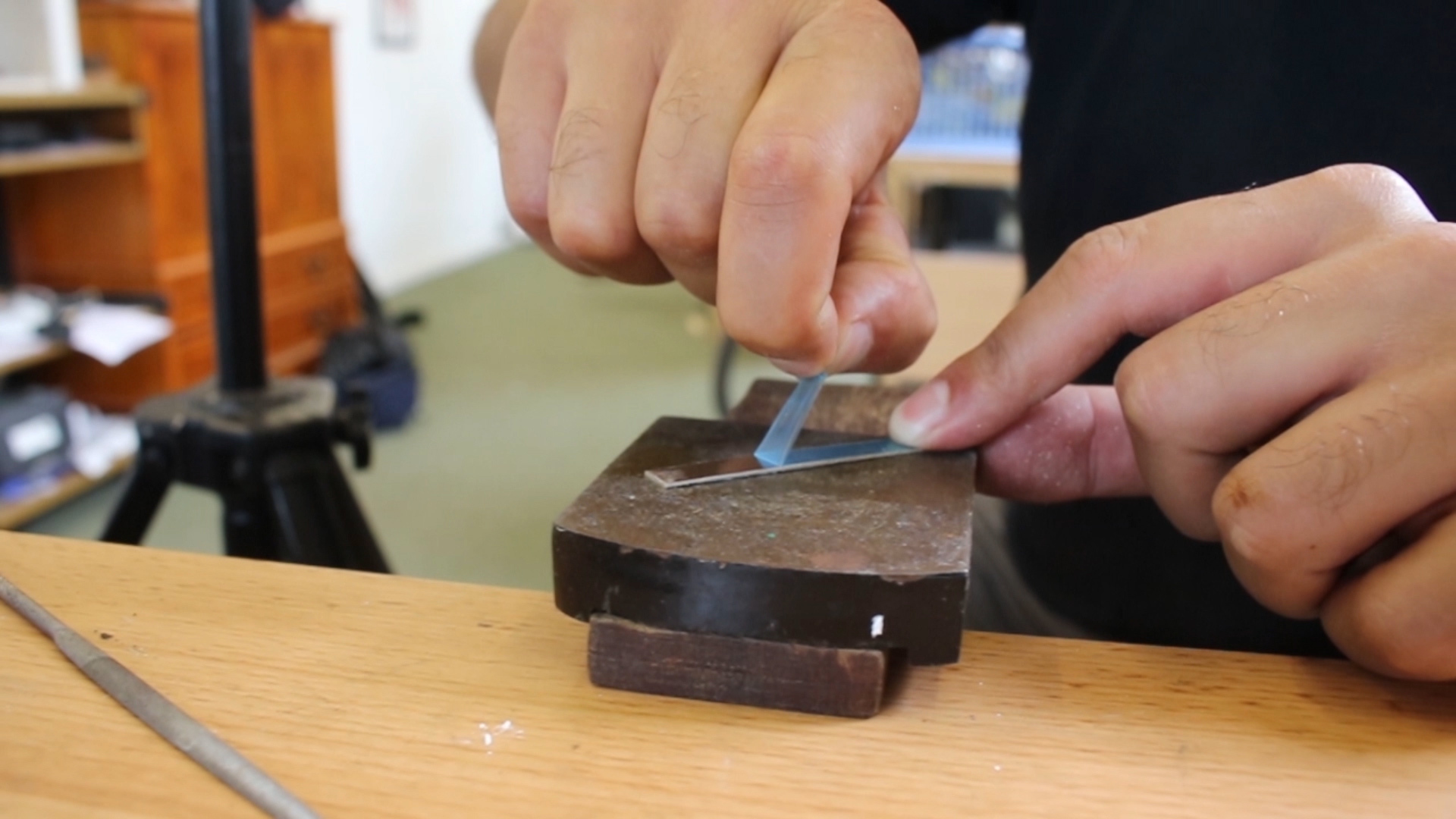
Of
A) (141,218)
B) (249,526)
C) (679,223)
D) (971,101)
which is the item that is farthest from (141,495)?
(971,101)

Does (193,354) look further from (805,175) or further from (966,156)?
(805,175)

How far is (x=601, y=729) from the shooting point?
340 mm

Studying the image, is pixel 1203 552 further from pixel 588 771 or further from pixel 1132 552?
pixel 588 771

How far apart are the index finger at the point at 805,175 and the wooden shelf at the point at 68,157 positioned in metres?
2.06

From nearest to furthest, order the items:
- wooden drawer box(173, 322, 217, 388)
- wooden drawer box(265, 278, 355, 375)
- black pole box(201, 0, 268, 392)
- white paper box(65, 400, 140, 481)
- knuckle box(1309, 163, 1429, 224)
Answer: knuckle box(1309, 163, 1429, 224)
black pole box(201, 0, 268, 392)
white paper box(65, 400, 140, 481)
wooden drawer box(173, 322, 217, 388)
wooden drawer box(265, 278, 355, 375)

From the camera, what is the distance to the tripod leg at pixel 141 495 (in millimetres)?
777

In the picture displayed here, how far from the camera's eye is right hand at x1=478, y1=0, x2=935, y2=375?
0.43m

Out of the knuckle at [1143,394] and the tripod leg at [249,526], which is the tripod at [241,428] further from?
the knuckle at [1143,394]

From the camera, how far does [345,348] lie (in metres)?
2.95

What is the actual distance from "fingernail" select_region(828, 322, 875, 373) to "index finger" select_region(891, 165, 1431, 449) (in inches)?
1.5

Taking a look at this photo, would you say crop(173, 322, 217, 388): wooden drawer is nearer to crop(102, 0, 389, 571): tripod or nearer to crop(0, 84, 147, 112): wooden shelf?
crop(0, 84, 147, 112): wooden shelf

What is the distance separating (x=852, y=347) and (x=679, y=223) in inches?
4.1

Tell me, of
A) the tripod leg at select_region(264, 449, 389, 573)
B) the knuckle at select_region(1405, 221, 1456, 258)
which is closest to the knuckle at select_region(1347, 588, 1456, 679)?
the knuckle at select_region(1405, 221, 1456, 258)

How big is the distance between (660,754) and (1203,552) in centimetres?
44
